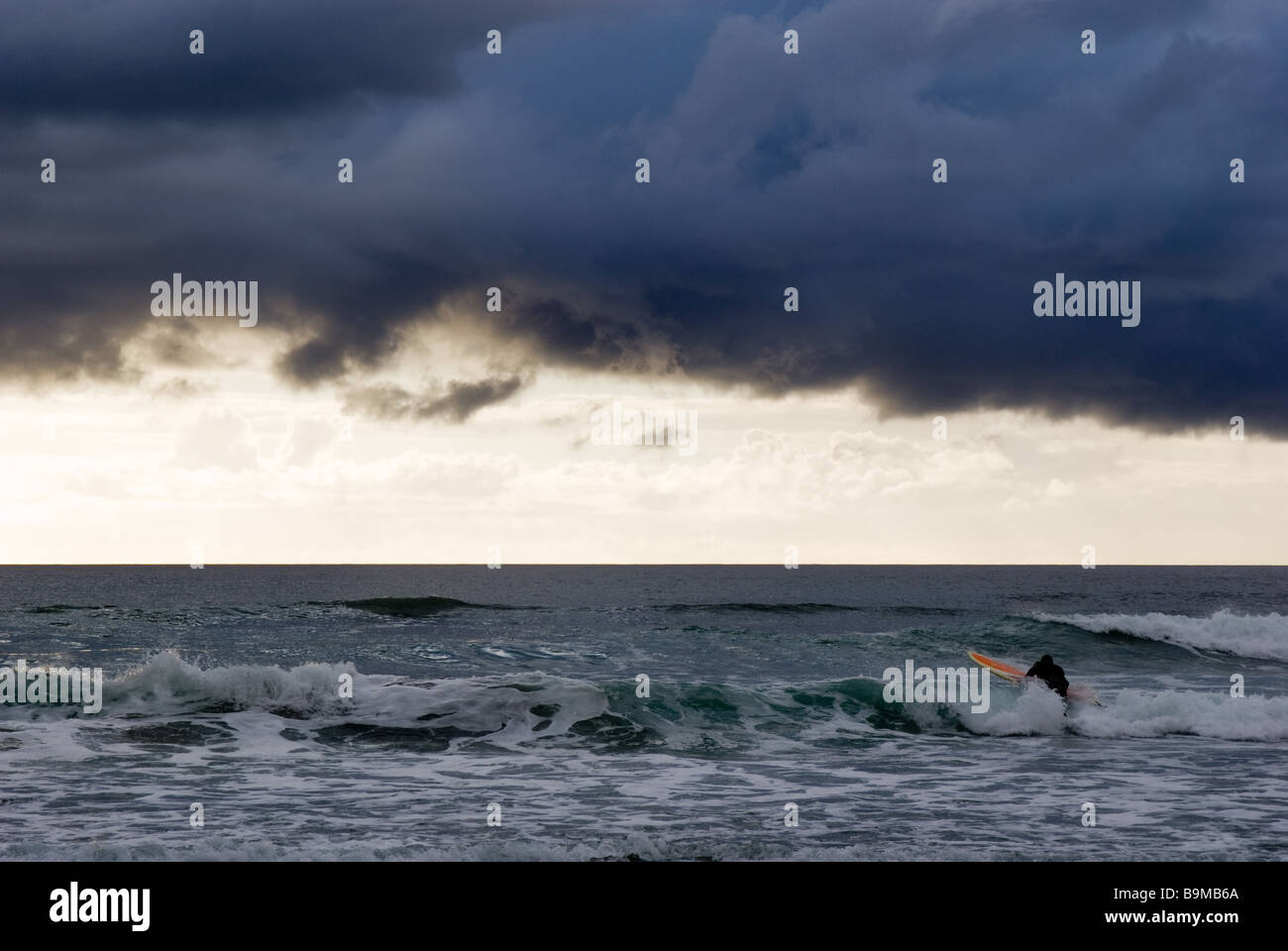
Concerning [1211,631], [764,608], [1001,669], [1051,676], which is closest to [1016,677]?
[1001,669]

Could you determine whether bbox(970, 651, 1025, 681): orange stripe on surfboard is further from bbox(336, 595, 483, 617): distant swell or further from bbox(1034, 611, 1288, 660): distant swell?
bbox(336, 595, 483, 617): distant swell

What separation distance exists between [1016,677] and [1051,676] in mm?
2305

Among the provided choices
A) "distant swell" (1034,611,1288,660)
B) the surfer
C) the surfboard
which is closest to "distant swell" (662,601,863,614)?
"distant swell" (1034,611,1288,660)

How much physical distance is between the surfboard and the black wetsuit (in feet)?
0.68

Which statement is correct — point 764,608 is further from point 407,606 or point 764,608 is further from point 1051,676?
point 1051,676

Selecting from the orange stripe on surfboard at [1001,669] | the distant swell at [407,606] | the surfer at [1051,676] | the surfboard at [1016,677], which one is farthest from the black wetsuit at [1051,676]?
the distant swell at [407,606]

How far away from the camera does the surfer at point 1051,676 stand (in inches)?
963

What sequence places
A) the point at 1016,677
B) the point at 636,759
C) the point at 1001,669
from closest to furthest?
the point at 636,759
the point at 1016,677
the point at 1001,669

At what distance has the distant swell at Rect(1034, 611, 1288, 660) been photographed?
144 ft

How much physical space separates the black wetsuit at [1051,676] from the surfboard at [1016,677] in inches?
8.2

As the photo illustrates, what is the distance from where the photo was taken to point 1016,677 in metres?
27.2

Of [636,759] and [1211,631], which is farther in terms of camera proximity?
[1211,631]
